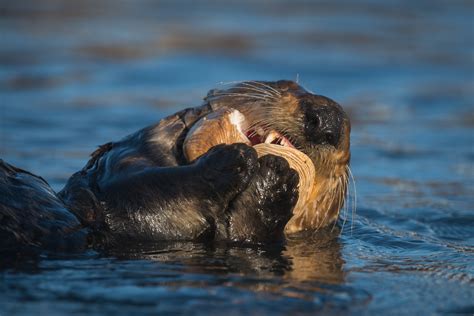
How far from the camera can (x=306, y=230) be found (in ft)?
16.2

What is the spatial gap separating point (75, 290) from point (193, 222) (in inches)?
29.9

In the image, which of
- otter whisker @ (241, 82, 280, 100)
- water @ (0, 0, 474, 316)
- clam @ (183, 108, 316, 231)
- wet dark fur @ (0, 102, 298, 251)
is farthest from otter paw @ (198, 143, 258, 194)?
otter whisker @ (241, 82, 280, 100)

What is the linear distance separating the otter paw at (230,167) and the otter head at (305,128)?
355 mm

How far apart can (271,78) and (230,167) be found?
6955mm

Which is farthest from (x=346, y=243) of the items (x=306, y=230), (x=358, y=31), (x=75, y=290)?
(x=358, y=31)

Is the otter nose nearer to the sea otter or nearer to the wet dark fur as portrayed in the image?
the sea otter

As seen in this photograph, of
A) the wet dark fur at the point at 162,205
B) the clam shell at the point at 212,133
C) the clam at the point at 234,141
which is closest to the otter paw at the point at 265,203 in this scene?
the wet dark fur at the point at 162,205

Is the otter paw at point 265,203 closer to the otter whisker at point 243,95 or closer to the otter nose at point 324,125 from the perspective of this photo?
the otter nose at point 324,125

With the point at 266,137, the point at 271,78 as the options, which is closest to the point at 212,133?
the point at 266,137

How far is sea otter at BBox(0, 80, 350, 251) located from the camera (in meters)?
4.24

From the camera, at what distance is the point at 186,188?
4293 millimetres

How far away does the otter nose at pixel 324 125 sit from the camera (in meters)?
4.46

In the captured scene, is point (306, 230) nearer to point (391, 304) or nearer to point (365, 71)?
point (391, 304)

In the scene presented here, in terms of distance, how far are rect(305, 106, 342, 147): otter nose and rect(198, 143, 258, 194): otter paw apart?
0.39 m
